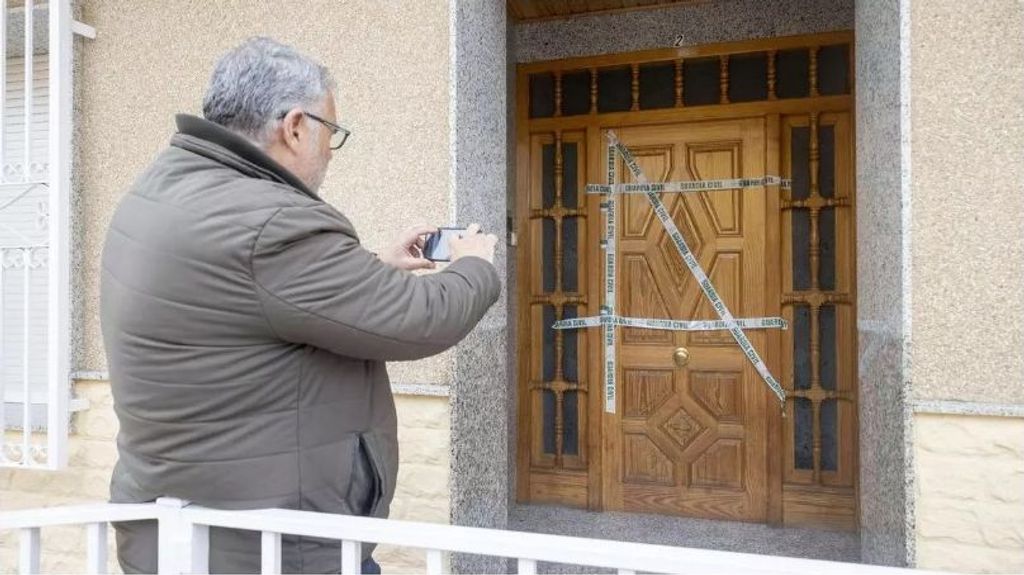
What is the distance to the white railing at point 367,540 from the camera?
3.61ft

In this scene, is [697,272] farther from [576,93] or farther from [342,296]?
[342,296]

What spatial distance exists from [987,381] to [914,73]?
96 centimetres

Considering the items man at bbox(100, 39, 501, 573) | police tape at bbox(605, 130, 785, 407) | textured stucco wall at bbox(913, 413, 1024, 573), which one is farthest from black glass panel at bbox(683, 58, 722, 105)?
man at bbox(100, 39, 501, 573)

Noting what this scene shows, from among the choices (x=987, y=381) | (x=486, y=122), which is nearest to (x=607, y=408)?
(x=486, y=122)

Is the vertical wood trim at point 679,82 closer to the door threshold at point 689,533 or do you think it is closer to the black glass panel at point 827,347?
the black glass panel at point 827,347

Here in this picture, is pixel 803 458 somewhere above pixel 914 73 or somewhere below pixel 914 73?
below

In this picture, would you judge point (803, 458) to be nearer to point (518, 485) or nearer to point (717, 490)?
point (717, 490)

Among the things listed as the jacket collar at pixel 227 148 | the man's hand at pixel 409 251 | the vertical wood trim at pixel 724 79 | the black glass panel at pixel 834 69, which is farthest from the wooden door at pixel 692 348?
the jacket collar at pixel 227 148

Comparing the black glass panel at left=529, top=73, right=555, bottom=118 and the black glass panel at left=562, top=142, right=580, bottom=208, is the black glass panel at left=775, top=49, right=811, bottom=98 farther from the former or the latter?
the black glass panel at left=529, top=73, right=555, bottom=118

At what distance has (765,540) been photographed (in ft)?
11.2

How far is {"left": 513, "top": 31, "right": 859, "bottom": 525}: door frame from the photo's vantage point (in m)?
3.58

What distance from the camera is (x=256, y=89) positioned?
58.1 inches

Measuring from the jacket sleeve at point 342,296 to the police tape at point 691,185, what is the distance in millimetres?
2526

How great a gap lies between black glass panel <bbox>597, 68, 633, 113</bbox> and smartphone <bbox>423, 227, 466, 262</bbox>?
7.77 ft
